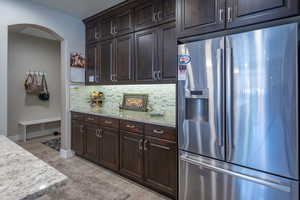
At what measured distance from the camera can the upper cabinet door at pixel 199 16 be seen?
1645mm

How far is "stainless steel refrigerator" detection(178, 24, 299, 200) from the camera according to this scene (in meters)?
1.31

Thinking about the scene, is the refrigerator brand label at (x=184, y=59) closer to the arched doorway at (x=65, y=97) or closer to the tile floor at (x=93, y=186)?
the tile floor at (x=93, y=186)

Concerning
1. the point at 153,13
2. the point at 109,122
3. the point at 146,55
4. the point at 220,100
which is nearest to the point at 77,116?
the point at 109,122

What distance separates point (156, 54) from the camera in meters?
2.59

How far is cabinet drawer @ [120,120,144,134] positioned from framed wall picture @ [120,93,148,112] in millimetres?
594

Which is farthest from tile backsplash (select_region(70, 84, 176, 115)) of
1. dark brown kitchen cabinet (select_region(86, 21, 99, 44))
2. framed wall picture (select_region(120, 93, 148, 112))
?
dark brown kitchen cabinet (select_region(86, 21, 99, 44))

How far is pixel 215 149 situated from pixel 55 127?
16.9ft

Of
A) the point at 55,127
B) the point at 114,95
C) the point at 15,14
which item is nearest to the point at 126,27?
the point at 114,95

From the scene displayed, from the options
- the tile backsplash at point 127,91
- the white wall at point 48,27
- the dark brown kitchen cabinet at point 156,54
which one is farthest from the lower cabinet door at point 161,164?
the white wall at point 48,27

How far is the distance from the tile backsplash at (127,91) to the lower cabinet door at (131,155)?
0.72 m

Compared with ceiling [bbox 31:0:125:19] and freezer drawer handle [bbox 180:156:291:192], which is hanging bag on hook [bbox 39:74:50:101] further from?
freezer drawer handle [bbox 180:156:291:192]

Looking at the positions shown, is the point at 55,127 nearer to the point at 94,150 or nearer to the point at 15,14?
the point at 94,150

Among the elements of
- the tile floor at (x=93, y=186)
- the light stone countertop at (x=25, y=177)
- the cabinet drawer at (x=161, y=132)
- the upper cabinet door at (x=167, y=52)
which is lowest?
the tile floor at (x=93, y=186)

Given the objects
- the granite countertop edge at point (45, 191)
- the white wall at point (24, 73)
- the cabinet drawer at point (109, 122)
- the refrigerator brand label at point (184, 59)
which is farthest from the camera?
the white wall at point (24, 73)
